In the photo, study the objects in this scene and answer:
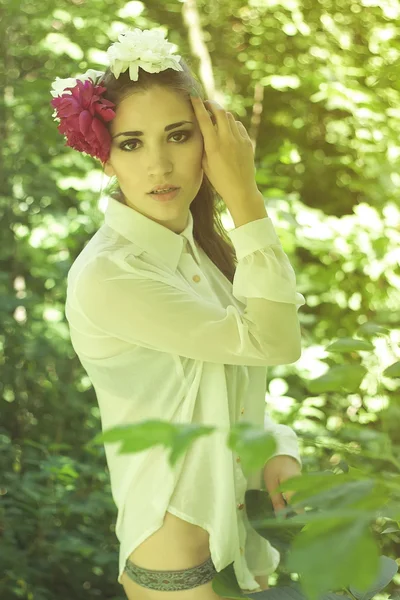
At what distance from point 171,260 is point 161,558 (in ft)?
1.78

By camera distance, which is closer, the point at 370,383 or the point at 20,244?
the point at 20,244

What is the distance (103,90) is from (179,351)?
52cm

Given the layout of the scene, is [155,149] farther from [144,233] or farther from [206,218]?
[206,218]

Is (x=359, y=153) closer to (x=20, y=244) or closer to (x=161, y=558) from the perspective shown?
(x=20, y=244)

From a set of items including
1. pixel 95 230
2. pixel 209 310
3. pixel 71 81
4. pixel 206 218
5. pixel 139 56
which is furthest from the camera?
pixel 95 230

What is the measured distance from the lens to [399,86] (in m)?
2.85

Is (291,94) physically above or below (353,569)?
below

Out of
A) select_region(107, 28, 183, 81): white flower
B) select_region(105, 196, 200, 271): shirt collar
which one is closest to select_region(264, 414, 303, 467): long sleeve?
select_region(105, 196, 200, 271): shirt collar

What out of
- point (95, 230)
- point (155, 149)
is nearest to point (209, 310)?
point (155, 149)

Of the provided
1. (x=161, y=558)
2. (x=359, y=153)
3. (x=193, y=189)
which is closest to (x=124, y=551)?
(x=161, y=558)

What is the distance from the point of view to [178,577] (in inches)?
56.2

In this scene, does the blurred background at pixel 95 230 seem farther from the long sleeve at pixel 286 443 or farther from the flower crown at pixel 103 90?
the flower crown at pixel 103 90

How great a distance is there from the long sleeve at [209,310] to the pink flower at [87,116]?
0.26 metres

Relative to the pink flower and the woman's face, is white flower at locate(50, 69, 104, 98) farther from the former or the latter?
the woman's face
